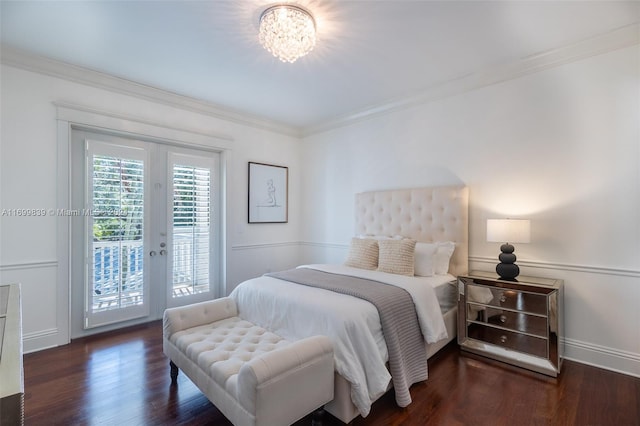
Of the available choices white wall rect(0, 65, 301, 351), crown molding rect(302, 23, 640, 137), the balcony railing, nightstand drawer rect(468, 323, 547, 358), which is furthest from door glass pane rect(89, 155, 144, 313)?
nightstand drawer rect(468, 323, 547, 358)

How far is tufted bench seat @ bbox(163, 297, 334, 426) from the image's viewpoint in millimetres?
1534

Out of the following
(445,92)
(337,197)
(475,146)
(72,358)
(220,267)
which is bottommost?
(72,358)

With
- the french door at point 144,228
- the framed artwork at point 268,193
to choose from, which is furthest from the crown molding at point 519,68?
the french door at point 144,228

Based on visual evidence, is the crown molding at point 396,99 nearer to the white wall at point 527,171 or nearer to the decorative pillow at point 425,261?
the white wall at point 527,171

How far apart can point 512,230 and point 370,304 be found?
5.21 ft

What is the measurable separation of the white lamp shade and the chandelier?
233cm

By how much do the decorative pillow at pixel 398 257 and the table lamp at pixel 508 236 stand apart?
0.76m

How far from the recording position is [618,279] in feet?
8.38

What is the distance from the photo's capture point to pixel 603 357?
259cm

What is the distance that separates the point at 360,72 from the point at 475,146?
1525 mm

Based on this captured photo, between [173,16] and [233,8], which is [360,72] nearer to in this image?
[233,8]

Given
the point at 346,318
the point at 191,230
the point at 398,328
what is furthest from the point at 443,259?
the point at 191,230

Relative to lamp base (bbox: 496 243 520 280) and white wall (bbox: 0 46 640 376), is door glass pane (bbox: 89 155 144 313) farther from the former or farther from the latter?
lamp base (bbox: 496 243 520 280)

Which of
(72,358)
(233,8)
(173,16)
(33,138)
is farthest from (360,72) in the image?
(72,358)
